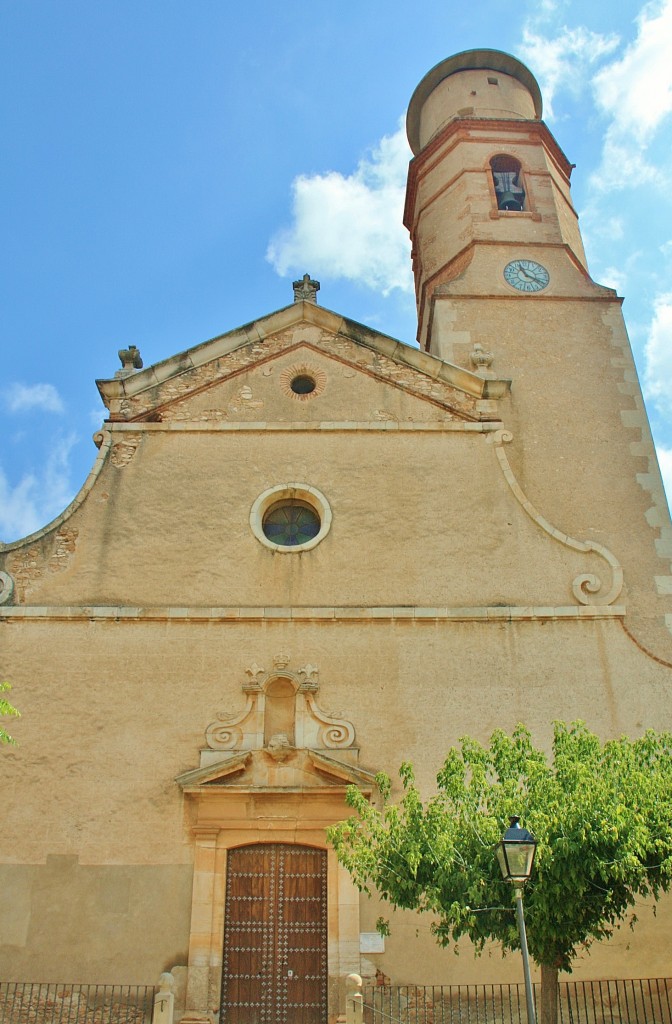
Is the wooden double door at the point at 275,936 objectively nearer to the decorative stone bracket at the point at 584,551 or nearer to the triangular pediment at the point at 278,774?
the triangular pediment at the point at 278,774

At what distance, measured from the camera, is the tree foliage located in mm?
7449

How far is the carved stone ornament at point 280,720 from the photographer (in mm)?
10656

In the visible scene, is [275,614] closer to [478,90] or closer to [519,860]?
[519,860]

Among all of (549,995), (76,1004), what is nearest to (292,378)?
(76,1004)

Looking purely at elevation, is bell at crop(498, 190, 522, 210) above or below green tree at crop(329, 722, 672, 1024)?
above

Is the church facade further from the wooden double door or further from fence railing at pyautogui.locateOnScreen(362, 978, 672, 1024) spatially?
fence railing at pyautogui.locateOnScreen(362, 978, 672, 1024)

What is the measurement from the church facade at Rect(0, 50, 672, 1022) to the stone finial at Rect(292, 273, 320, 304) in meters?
→ 0.05

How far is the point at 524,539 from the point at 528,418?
262 centimetres

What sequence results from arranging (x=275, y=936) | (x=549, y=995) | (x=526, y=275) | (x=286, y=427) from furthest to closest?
(x=526, y=275) < (x=286, y=427) < (x=275, y=936) < (x=549, y=995)

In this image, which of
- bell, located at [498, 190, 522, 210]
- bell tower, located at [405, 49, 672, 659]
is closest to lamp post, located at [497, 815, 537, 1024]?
bell tower, located at [405, 49, 672, 659]

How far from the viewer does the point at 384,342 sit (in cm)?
1351

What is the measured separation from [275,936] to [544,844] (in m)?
3.76

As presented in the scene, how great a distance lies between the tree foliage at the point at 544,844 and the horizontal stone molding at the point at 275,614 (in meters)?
2.97

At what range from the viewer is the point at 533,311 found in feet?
49.7
